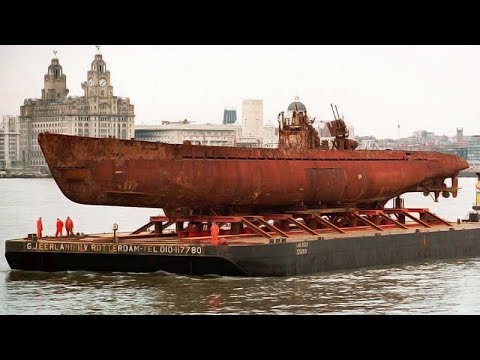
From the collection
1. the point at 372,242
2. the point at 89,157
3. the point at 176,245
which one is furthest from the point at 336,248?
the point at 89,157

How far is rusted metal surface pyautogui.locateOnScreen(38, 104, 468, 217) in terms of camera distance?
3759 cm

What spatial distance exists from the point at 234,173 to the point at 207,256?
4748mm

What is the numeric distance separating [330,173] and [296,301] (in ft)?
36.0

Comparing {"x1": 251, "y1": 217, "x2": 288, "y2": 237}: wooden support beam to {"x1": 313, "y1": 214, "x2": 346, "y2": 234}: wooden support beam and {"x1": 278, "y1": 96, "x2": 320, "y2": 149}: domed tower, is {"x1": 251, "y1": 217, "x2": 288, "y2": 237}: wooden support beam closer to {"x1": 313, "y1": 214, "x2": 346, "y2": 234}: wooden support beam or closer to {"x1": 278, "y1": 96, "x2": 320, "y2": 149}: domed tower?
{"x1": 313, "y1": 214, "x2": 346, "y2": 234}: wooden support beam

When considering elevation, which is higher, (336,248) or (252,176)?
(252,176)

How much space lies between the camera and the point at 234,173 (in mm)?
40312

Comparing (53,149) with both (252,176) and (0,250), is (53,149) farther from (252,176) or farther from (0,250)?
(0,250)

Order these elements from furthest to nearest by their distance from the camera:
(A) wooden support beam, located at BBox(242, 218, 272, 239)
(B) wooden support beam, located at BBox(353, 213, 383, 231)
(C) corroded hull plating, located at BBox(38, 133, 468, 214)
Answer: (B) wooden support beam, located at BBox(353, 213, 383, 231) < (A) wooden support beam, located at BBox(242, 218, 272, 239) < (C) corroded hull plating, located at BBox(38, 133, 468, 214)

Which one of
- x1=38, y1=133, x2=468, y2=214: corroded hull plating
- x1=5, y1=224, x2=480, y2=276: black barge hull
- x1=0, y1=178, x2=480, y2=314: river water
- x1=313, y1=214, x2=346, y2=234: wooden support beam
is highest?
x1=38, y1=133, x2=468, y2=214: corroded hull plating

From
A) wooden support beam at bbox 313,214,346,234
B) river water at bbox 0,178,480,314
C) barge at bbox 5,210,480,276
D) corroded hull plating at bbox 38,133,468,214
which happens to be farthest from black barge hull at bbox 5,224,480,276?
corroded hull plating at bbox 38,133,468,214

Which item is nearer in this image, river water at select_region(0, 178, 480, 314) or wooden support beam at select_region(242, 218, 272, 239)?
river water at select_region(0, 178, 480, 314)

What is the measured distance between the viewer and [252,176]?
4078 centimetres

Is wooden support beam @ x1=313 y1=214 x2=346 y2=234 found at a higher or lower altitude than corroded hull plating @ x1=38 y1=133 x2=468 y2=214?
lower

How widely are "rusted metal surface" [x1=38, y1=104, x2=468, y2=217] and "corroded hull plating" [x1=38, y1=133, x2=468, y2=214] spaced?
31mm
